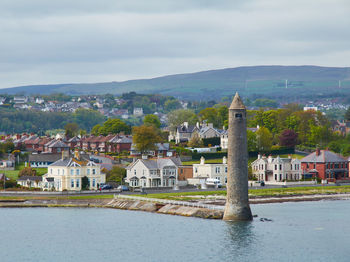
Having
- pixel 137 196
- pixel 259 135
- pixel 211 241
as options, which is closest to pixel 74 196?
pixel 137 196

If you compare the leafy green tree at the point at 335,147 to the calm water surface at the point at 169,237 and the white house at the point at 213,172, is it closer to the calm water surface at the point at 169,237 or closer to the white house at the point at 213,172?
the white house at the point at 213,172

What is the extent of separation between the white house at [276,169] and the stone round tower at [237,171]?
1649 inches

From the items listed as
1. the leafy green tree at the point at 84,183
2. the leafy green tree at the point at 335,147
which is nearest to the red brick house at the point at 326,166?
the leafy green tree at the point at 335,147

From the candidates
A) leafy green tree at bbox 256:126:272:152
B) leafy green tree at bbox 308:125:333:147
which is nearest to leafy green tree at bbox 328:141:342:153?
leafy green tree at bbox 308:125:333:147

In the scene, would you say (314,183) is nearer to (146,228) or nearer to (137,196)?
(137,196)

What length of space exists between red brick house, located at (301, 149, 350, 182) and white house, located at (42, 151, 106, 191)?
30.0 meters

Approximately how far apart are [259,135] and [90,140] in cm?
3241

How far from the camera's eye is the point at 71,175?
90062mm

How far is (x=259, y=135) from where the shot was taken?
131000 millimetres

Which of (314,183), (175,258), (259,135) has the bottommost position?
(175,258)

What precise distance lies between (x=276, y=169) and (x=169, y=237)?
46439mm

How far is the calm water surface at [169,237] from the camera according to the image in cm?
5419

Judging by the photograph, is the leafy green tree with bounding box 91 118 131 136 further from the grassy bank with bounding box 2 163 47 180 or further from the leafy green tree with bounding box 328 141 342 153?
the leafy green tree with bounding box 328 141 342 153

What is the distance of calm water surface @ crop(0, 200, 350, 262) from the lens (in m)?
54.2
